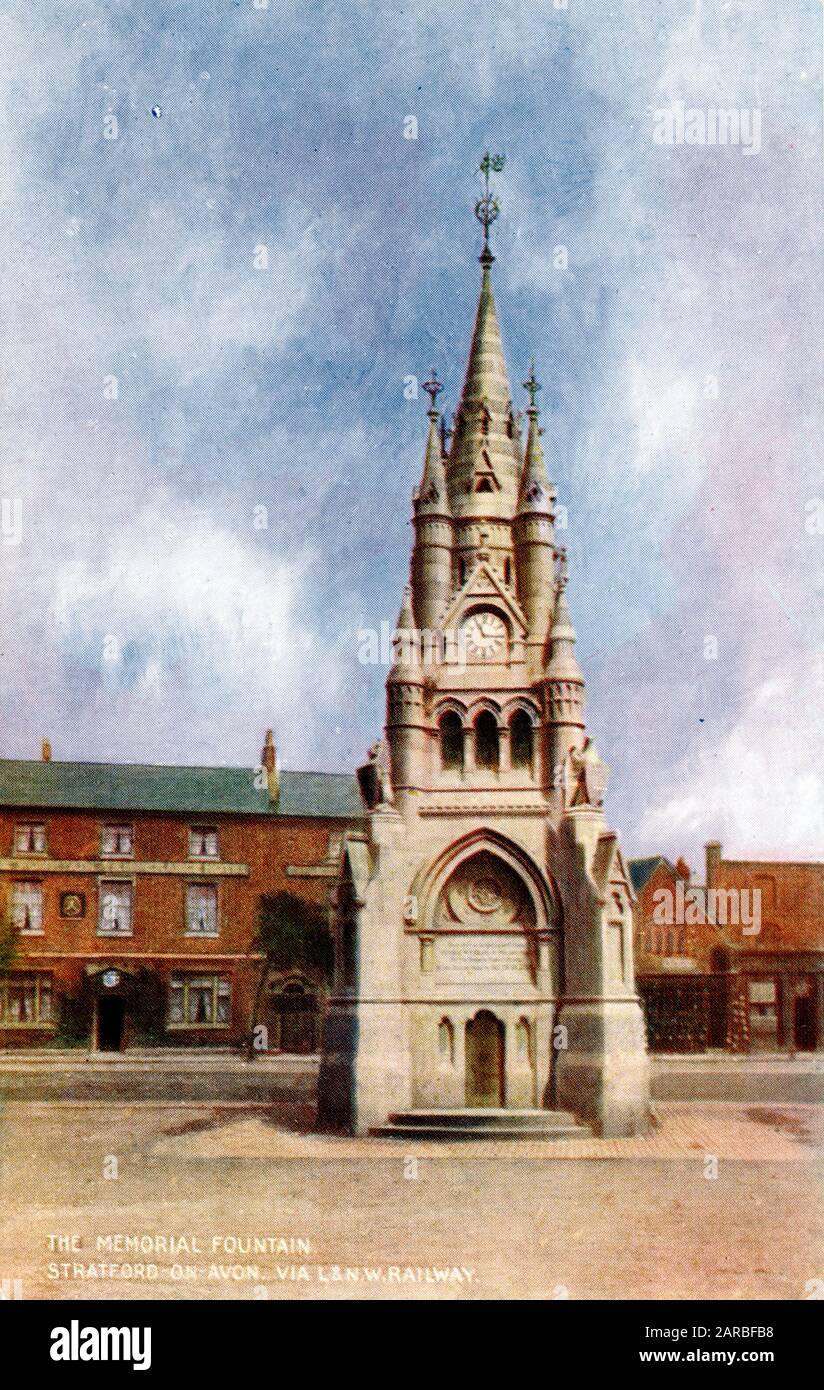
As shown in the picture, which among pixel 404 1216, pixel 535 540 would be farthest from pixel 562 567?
pixel 404 1216

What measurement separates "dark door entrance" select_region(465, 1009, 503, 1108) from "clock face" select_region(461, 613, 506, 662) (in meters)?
7.50

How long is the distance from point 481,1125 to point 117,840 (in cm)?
1881

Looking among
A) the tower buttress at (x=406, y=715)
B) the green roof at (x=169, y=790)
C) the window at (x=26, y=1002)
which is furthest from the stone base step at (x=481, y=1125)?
the window at (x=26, y=1002)

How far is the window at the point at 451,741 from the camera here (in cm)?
2655

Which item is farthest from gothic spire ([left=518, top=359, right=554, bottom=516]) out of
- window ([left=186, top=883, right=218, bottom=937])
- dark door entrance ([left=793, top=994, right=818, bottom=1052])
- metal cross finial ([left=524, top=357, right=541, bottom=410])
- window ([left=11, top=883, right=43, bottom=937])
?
dark door entrance ([left=793, top=994, right=818, bottom=1052])

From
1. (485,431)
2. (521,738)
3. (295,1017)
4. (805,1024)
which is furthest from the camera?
(805,1024)

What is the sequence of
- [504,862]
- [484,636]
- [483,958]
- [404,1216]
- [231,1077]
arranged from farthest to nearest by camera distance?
[231,1077]
[484,636]
[504,862]
[483,958]
[404,1216]

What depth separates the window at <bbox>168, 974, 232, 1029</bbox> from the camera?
1510 inches

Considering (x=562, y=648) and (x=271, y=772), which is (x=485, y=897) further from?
(x=271, y=772)

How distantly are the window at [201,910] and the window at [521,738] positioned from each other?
16.0 metres

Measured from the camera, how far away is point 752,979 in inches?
1651

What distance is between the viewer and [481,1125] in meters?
23.6
